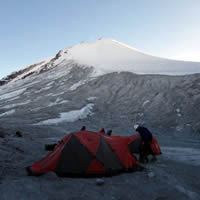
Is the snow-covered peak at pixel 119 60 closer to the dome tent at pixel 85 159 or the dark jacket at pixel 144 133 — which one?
the dark jacket at pixel 144 133

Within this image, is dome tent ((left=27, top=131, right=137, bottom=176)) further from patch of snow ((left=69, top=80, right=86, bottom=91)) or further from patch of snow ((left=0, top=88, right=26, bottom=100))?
patch of snow ((left=0, top=88, right=26, bottom=100))

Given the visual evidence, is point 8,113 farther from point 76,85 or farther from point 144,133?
point 144,133

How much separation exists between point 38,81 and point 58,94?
12.8 meters

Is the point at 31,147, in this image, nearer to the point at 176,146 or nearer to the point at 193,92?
the point at 176,146

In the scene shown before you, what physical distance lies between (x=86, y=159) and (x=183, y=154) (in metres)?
6.82

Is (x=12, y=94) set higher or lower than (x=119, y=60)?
lower

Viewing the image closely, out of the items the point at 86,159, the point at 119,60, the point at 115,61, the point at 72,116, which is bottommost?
the point at 72,116

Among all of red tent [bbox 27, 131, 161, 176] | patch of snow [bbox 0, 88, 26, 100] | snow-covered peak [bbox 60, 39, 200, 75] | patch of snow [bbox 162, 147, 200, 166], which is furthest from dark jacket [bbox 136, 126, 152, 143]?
patch of snow [bbox 0, 88, 26, 100]

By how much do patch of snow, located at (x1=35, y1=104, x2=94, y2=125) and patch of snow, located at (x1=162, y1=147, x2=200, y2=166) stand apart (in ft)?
44.2

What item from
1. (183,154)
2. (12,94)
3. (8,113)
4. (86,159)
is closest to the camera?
(86,159)

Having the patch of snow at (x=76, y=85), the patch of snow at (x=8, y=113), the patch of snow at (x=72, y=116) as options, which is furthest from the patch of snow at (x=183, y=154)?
the patch of snow at (x=76, y=85)

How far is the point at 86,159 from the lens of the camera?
1269 centimetres

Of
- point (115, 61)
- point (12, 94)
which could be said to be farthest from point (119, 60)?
point (12, 94)

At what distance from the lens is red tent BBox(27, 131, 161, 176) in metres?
12.6
